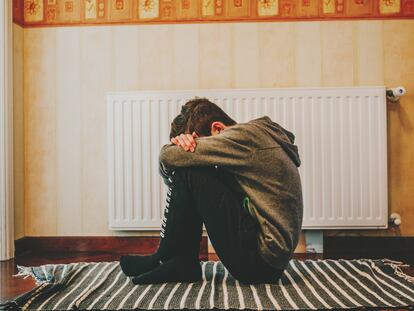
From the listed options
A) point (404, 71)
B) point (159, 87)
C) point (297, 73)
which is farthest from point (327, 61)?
point (159, 87)

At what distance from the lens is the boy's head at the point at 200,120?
1.67 meters

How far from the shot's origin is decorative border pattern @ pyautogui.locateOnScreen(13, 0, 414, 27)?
2.41 metres

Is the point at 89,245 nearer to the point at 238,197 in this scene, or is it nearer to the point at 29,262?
the point at 29,262

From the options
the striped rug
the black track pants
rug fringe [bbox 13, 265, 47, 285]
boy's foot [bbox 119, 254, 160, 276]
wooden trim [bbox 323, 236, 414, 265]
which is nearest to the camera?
the striped rug

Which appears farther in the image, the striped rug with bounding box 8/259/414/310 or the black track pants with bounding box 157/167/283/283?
the black track pants with bounding box 157/167/283/283

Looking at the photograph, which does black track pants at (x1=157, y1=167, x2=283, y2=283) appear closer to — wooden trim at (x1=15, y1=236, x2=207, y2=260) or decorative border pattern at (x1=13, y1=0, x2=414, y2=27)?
wooden trim at (x1=15, y1=236, x2=207, y2=260)

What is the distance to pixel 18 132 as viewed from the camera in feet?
8.05

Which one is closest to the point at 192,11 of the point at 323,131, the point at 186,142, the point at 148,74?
the point at 148,74

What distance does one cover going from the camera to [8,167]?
7.55ft

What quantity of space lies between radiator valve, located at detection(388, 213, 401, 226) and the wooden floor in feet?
1.37

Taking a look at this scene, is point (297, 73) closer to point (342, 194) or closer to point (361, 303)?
point (342, 194)

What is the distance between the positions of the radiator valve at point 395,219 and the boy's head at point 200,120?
1.06 metres

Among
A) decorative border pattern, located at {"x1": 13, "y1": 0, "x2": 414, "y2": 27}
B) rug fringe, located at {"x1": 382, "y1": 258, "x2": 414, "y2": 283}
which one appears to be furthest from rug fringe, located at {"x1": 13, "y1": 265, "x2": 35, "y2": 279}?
rug fringe, located at {"x1": 382, "y1": 258, "x2": 414, "y2": 283}

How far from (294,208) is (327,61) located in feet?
3.63
